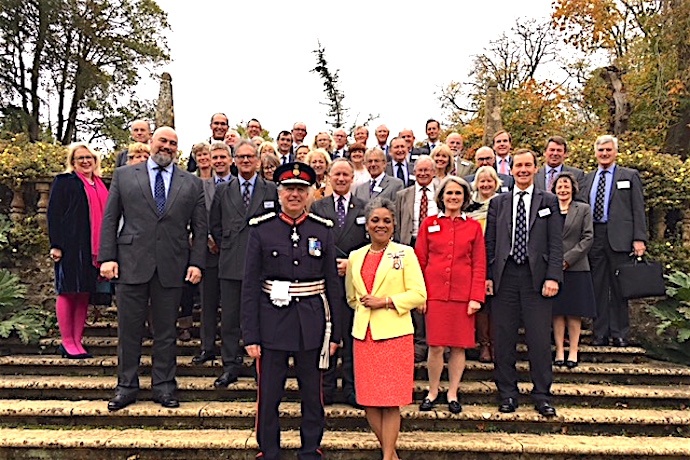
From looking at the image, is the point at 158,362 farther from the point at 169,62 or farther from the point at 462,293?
the point at 169,62

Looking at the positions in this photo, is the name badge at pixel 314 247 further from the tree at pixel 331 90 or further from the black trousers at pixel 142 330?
the tree at pixel 331 90

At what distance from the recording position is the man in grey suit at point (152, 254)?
4613 mm

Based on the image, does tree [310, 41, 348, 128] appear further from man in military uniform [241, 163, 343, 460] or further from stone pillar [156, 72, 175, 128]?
man in military uniform [241, 163, 343, 460]

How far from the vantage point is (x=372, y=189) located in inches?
215

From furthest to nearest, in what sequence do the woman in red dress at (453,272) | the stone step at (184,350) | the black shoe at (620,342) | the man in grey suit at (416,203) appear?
1. the black shoe at (620,342)
2. the stone step at (184,350)
3. the man in grey suit at (416,203)
4. the woman in red dress at (453,272)

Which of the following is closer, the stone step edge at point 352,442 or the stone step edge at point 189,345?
the stone step edge at point 352,442

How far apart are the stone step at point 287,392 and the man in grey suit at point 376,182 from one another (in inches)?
66.7

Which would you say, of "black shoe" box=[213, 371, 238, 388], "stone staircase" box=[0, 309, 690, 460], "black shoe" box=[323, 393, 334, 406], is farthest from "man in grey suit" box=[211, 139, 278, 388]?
"black shoe" box=[323, 393, 334, 406]

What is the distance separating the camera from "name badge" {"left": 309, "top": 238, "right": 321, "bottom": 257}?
3.96 metres

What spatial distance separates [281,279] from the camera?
3.94m

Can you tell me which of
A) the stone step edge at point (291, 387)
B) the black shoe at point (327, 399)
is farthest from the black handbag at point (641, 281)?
the black shoe at point (327, 399)

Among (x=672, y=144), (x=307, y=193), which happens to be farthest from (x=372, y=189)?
(x=672, y=144)

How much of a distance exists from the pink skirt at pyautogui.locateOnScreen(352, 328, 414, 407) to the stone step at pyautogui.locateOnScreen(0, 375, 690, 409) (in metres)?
1.01

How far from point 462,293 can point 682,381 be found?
2.61 m
